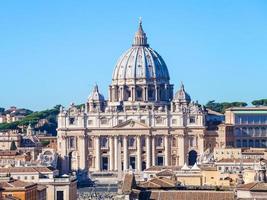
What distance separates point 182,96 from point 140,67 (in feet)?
23.4

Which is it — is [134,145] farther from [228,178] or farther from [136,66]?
[228,178]

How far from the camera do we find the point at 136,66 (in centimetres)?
15425

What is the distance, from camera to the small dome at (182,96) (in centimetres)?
14796

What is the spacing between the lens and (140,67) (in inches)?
6073

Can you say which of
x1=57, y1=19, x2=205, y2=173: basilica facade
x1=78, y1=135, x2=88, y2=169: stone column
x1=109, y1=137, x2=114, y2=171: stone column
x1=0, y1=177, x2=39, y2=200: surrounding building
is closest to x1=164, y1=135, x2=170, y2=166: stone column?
x1=57, y1=19, x2=205, y2=173: basilica facade

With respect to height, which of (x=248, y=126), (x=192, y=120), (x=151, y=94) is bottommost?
(x=248, y=126)

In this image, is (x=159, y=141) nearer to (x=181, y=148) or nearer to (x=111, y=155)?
(x=181, y=148)

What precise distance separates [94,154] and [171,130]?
24.0 feet

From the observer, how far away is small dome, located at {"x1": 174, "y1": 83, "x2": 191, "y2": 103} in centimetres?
14796

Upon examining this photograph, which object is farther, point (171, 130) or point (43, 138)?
point (43, 138)

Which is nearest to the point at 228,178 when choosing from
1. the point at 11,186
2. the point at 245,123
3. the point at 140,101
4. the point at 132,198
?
the point at 11,186

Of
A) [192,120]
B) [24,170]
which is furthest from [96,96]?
[24,170]

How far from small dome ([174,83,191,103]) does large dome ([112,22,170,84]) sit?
327cm

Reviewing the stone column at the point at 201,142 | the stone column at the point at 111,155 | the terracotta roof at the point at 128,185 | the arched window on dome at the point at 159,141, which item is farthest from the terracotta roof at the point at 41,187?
the arched window on dome at the point at 159,141
